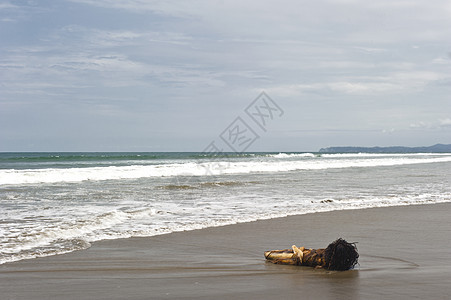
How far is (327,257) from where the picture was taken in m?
5.04

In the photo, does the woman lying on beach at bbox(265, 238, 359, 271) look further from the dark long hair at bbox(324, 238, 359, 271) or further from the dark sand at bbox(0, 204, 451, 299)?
the dark sand at bbox(0, 204, 451, 299)

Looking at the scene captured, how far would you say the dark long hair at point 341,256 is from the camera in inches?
194

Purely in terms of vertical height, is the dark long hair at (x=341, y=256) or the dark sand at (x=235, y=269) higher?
the dark long hair at (x=341, y=256)

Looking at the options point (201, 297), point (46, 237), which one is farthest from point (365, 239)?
point (46, 237)

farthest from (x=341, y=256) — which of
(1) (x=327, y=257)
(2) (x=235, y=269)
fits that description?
(2) (x=235, y=269)

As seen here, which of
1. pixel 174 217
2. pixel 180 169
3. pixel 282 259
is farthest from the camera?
pixel 180 169

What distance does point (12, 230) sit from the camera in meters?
7.73

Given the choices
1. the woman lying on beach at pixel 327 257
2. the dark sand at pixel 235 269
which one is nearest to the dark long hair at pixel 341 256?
the woman lying on beach at pixel 327 257

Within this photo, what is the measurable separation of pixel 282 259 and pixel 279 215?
456cm

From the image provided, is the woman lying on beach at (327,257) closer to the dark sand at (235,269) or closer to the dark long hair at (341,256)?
the dark long hair at (341,256)

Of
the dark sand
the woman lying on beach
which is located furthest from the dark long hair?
the dark sand

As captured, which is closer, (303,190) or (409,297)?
(409,297)

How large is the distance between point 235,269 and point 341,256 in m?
1.17

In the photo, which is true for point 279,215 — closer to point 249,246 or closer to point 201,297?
point 249,246
